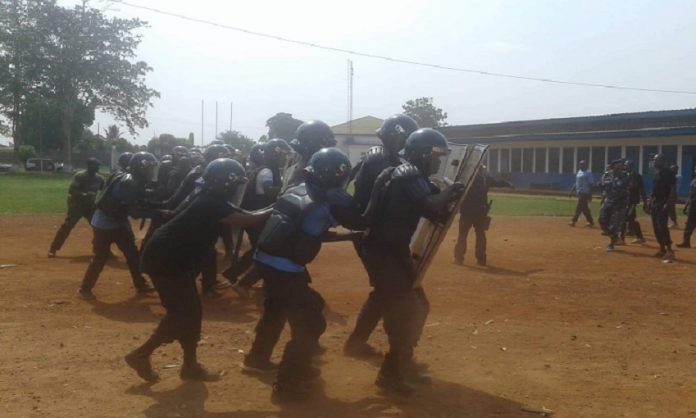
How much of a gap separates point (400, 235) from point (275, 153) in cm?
354

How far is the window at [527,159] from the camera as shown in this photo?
44.3 m

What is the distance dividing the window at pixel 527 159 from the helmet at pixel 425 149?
40.2m


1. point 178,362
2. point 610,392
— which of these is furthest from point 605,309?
point 178,362

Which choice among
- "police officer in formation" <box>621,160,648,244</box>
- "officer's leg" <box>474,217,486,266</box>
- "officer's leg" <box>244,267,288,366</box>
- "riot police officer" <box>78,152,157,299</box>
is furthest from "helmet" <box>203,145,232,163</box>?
"police officer in formation" <box>621,160,648,244</box>

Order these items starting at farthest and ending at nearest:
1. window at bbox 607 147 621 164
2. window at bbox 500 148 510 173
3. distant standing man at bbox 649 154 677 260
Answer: window at bbox 500 148 510 173 < window at bbox 607 147 621 164 < distant standing man at bbox 649 154 677 260

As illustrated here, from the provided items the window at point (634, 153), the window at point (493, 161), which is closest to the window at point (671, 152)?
the window at point (634, 153)

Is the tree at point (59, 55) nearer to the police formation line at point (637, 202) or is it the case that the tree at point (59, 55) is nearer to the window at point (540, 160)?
the window at point (540, 160)

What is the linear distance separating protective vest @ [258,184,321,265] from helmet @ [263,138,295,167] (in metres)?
3.36

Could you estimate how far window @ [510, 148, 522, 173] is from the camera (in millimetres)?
45344

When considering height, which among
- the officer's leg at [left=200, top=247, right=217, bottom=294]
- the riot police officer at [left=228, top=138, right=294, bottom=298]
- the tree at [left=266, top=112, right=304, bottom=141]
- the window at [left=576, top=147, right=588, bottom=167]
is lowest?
the officer's leg at [left=200, top=247, right=217, bottom=294]

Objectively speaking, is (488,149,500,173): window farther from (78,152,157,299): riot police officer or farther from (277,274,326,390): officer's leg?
(277,274,326,390): officer's leg

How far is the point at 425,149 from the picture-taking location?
17.7ft

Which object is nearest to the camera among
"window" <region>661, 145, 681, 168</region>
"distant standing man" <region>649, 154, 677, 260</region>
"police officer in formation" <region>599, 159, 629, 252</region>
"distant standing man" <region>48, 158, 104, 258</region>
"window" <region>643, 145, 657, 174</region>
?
"distant standing man" <region>48, 158, 104, 258</region>

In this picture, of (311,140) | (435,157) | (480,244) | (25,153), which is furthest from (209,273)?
(25,153)
